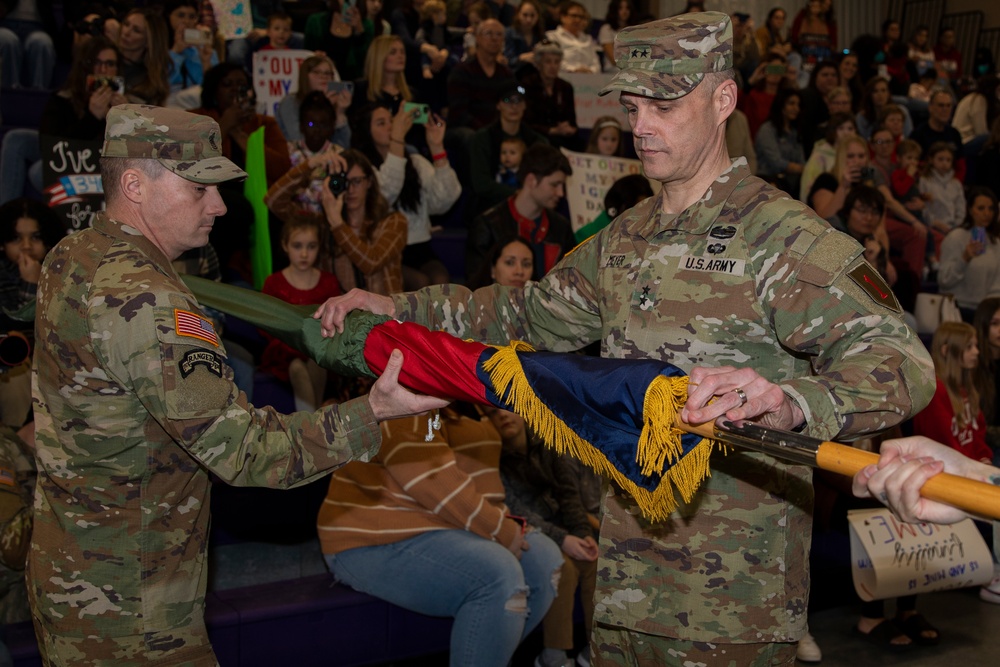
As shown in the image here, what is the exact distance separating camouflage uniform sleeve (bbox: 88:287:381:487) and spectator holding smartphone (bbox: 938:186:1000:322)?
6.10 meters

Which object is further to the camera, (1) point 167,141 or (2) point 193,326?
(1) point 167,141

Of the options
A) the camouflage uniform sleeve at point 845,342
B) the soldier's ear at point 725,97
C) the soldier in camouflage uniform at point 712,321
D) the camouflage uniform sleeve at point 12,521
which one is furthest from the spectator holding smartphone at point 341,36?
the camouflage uniform sleeve at point 845,342

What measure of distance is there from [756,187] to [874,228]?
14.5ft

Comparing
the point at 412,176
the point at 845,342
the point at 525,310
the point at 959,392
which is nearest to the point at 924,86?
the point at 959,392

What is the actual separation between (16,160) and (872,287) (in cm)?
463

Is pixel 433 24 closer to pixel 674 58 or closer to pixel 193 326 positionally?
pixel 674 58

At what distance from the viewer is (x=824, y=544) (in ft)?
16.4

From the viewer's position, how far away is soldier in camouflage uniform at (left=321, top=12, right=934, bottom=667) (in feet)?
6.69

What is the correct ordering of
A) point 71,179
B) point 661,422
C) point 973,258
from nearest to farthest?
1. point 661,422
2. point 71,179
3. point 973,258

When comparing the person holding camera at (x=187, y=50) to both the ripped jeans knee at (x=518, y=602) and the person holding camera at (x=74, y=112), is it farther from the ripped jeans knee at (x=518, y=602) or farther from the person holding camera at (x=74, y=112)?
the ripped jeans knee at (x=518, y=602)

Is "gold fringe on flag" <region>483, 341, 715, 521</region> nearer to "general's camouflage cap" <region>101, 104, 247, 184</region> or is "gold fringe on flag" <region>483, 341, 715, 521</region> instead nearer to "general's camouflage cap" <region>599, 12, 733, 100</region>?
"general's camouflage cap" <region>599, 12, 733, 100</region>

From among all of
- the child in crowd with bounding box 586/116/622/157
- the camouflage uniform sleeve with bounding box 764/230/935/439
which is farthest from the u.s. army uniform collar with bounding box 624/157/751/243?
the child in crowd with bounding box 586/116/622/157

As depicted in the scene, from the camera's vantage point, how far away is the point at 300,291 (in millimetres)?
4668

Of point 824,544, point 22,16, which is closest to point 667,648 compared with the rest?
point 824,544
